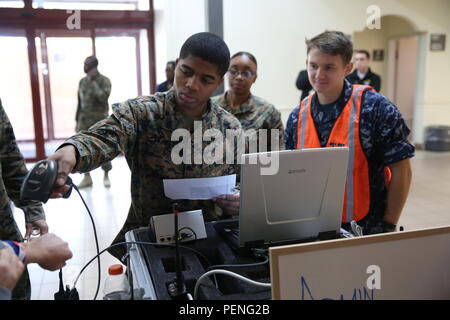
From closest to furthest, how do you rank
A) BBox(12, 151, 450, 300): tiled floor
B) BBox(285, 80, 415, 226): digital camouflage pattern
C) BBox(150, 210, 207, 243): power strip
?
BBox(150, 210, 207, 243): power strip < BBox(285, 80, 415, 226): digital camouflage pattern < BBox(12, 151, 450, 300): tiled floor

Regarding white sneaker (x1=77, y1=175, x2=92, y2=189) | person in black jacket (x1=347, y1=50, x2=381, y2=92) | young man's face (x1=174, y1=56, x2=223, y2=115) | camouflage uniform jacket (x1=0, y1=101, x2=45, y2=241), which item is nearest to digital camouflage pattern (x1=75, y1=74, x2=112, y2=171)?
white sneaker (x1=77, y1=175, x2=92, y2=189)

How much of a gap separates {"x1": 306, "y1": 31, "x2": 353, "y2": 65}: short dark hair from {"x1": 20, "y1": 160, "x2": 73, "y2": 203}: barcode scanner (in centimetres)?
120

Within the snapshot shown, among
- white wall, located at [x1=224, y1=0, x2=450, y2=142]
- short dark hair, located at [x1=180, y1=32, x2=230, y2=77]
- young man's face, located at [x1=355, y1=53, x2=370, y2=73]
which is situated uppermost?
white wall, located at [x1=224, y1=0, x2=450, y2=142]

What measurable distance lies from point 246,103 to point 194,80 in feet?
4.29

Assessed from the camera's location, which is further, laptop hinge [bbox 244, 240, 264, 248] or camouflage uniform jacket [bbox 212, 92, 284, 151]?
camouflage uniform jacket [bbox 212, 92, 284, 151]

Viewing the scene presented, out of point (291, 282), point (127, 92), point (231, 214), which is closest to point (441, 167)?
point (127, 92)

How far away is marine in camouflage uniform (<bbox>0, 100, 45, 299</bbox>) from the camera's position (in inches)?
54.0

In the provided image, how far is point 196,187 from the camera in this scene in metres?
1.34

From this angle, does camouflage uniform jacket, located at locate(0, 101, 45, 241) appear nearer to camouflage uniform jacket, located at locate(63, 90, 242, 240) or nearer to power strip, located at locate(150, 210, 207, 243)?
camouflage uniform jacket, located at locate(63, 90, 242, 240)

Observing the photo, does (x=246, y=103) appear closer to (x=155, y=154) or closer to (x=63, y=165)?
(x=155, y=154)

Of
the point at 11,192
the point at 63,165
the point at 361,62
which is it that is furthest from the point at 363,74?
the point at 63,165

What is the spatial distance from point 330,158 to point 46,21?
6230 millimetres

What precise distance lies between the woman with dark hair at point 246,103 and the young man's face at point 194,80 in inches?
45.9

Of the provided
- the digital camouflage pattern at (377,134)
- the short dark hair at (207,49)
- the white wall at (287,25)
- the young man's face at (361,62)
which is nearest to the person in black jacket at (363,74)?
the young man's face at (361,62)
